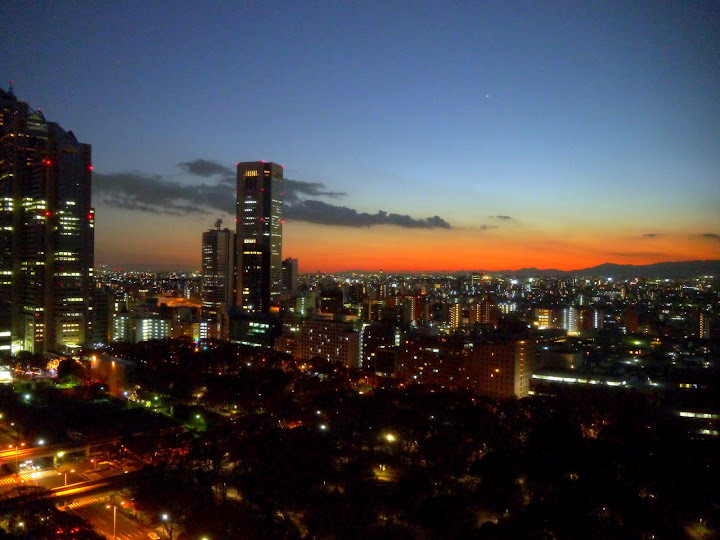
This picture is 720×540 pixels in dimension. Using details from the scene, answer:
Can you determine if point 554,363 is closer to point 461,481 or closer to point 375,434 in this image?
point 375,434

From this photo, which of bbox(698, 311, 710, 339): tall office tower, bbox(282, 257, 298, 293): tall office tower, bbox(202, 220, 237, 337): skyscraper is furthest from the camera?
bbox(282, 257, 298, 293): tall office tower

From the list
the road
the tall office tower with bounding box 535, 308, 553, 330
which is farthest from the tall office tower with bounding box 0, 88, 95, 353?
the tall office tower with bounding box 535, 308, 553, 330

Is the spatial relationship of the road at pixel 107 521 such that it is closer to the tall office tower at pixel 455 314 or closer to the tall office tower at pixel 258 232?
the tall office tower at pixel 258 232

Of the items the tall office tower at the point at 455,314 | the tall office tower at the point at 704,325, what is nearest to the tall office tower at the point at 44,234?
the tall office tower at the point at 455,314

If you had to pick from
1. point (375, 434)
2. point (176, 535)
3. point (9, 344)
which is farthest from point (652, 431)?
point (9, 344)

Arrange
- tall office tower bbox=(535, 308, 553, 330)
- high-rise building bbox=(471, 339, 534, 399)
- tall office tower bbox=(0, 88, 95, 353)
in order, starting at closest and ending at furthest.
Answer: high-rise building bbox=(471, 339, 534, 399) → tall office tower bbox=(0, 88, 95, 353) → tall office tower bbox=(535, 308, 553, 330)

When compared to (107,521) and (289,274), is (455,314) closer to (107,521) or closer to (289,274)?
(289,274)

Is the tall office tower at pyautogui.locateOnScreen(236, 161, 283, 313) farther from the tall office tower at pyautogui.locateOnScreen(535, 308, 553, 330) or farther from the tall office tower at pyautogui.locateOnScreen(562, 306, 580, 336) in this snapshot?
the tall office tower at pyautogui.locateOnScreen(562, 306, 580, 336)

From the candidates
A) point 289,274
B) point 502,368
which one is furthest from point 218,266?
point 502,368
